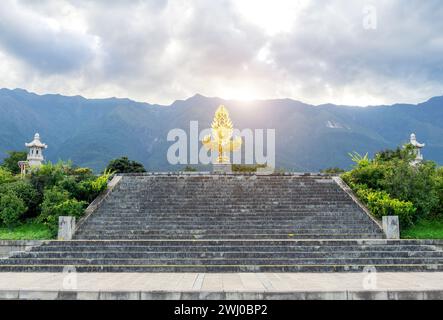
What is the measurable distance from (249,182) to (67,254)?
8.34m

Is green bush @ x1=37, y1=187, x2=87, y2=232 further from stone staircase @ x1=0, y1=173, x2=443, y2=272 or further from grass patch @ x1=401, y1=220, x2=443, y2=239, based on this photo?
grass patch @ x1=401, y1=220, x2=443, y2=239

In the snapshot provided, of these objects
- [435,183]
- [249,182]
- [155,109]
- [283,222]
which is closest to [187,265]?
[283,222]

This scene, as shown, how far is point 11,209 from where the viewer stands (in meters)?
13.3

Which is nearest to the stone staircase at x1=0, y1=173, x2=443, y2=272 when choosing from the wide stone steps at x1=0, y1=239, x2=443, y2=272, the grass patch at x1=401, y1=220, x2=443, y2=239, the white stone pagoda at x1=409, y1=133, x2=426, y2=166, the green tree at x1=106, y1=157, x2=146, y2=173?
the wide stone steps at x1=0, y1=239, x2=443, y2=272

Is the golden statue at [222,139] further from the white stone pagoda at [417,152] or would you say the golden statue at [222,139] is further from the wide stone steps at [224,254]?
the wide stone steps at [224,254]

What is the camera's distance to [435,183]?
47.7 ft

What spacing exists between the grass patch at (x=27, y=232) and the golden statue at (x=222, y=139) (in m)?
10.8

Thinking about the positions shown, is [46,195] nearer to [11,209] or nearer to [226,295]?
[11,209]

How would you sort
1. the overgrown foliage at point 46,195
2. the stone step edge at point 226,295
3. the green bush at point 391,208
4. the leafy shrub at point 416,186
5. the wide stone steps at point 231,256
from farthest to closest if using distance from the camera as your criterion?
the leafy shrub at point 416,186, the overgrown foliage at point 46,195, the green bush at point 391,208, the wide stone steps at point 231,256, the stone step edge at point 226,295

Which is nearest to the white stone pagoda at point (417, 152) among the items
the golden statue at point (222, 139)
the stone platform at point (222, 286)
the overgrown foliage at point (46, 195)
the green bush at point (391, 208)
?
the green bush at point (391, 208)

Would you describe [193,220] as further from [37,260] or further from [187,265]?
[37,260]

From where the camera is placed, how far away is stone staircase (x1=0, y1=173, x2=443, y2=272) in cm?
1012

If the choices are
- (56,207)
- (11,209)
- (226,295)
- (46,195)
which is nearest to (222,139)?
(46,195)

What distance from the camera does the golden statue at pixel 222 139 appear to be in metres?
22.4
